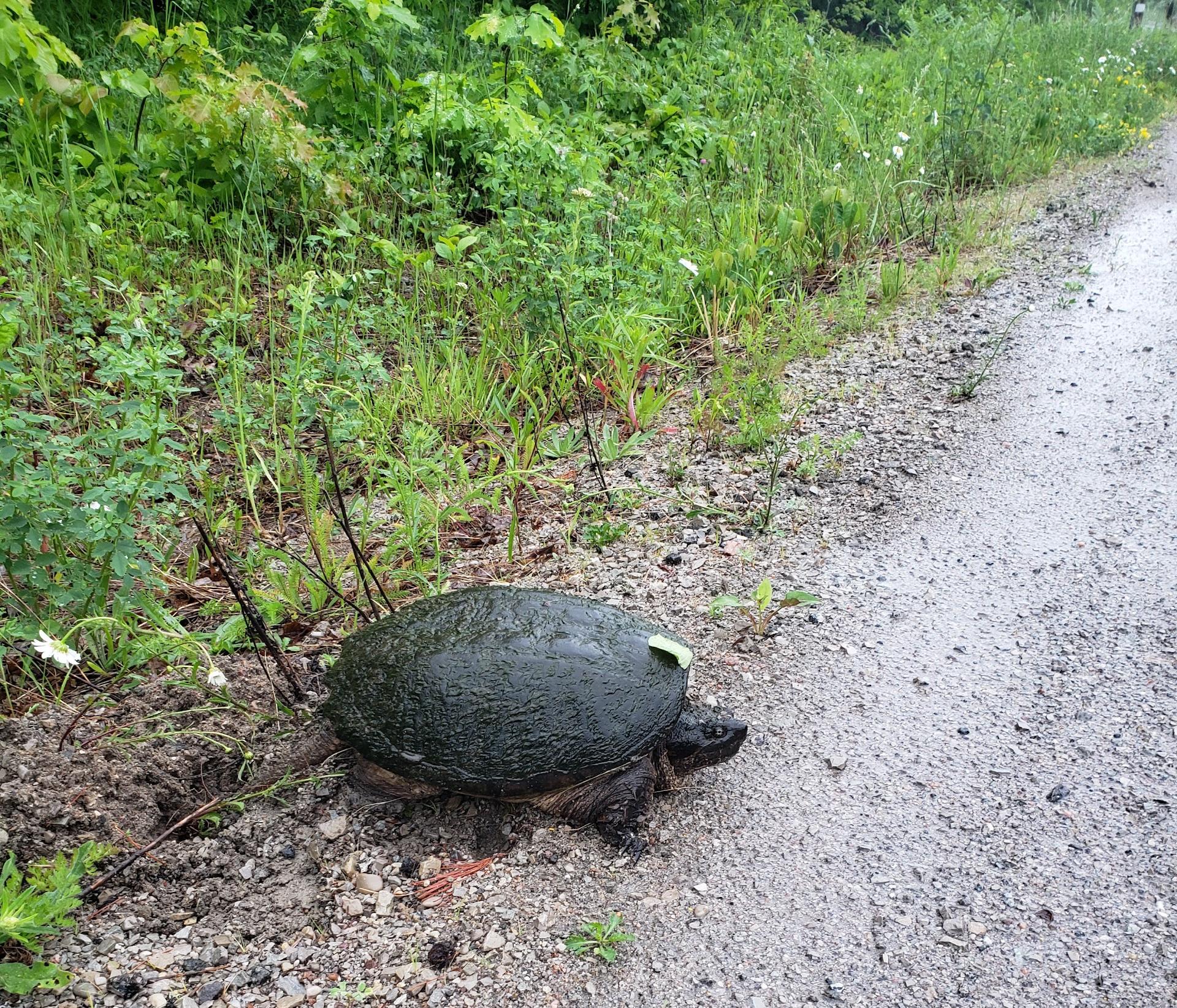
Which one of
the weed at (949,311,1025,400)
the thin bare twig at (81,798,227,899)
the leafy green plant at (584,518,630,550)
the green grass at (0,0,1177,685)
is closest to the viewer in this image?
the thin bare twig at (81,798,227,899)

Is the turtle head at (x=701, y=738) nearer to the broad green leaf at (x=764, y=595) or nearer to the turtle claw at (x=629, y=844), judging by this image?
the turtle claw at (x=629, y=844)

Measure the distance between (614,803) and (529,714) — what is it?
0.98ft

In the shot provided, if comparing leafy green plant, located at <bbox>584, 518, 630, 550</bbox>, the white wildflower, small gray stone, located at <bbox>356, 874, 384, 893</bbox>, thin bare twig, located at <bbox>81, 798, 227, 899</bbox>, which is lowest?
small gray stone, located at <bbox>356, 874, 384, 893</bbox>

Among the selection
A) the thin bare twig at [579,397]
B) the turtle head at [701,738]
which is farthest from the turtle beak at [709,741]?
the thin bare twig at [579,397]

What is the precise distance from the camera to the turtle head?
2.08m

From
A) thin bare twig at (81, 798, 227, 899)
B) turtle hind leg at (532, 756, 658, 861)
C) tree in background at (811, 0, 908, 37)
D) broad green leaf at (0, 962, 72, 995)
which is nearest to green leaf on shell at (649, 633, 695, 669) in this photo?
turtle hind leg at (532, 756, 658, 861)

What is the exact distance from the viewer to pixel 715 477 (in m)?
3.33

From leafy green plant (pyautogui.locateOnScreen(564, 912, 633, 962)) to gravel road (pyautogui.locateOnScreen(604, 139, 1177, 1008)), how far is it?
44 millimetres

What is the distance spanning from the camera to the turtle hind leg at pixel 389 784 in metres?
2.03

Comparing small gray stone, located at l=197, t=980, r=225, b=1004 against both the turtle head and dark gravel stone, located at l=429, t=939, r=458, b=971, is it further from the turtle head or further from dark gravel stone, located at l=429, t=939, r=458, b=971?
the turtle head

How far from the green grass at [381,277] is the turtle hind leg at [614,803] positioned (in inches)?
34.9

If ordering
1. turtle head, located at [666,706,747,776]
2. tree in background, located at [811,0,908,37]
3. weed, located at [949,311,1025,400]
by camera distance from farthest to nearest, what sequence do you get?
tree in background, located at [811,0,908,37] < weed, located at [949,311,1025,400] < turtle head, located at [666,706,747,776]

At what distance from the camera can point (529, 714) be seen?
77.0 inches

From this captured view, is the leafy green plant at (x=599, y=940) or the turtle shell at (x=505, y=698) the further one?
the turtle shell at (x=505, y=698)
